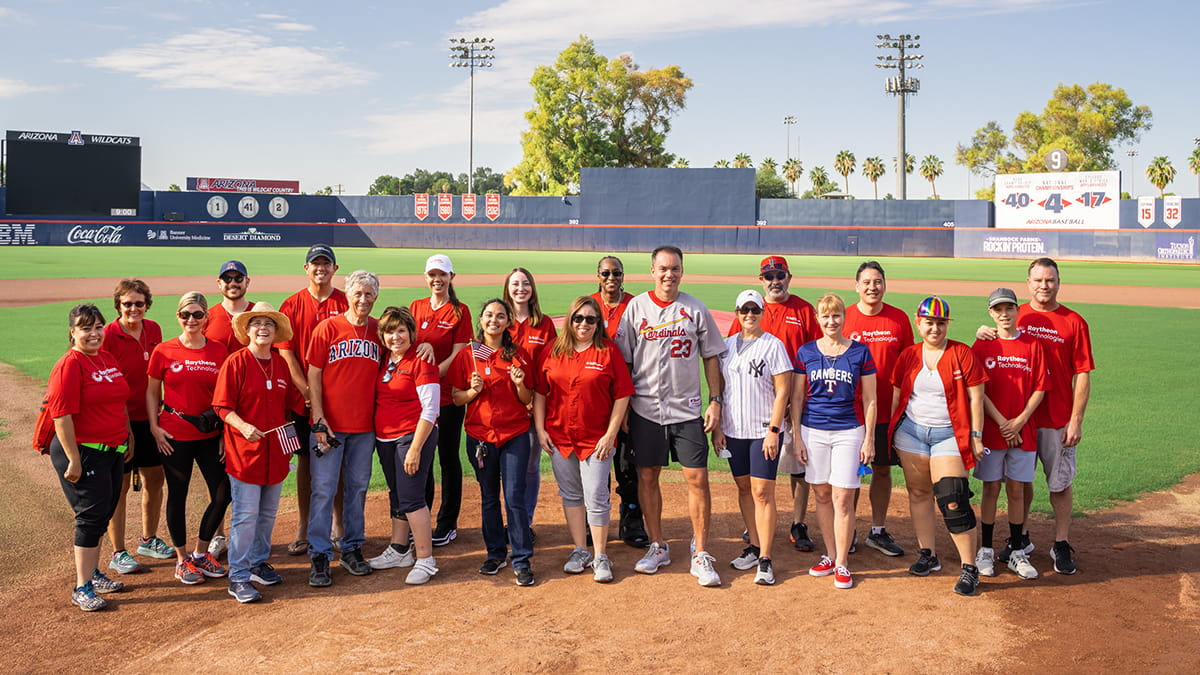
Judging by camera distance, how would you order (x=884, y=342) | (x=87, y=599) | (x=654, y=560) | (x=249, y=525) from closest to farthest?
(x=87, y=599)
(x=249, y=525)
(x=654, y=560)
(x=884, y=342)

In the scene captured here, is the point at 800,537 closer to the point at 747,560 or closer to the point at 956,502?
the point at 747,560

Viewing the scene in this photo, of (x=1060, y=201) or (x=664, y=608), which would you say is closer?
(x=664, y=608)

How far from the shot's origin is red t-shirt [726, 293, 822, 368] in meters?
6.26

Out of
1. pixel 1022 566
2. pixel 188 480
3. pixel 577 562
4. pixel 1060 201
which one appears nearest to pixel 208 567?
pixel 188 480

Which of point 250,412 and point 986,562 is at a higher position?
point 250,412

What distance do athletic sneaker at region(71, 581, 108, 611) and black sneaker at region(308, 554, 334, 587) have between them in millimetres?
1135

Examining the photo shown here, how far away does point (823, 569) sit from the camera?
5754 millimetres

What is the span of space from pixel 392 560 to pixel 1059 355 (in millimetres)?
4546

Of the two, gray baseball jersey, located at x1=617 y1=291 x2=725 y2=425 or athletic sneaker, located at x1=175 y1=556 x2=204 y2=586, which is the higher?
gray baseball jersey, located at x1=617 y1=291 x2=725 y2=425

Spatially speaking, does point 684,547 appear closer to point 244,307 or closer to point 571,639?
point 571,639

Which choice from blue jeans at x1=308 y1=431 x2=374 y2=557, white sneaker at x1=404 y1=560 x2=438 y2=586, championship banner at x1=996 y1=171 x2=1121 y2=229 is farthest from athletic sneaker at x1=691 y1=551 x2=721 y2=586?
championship banner at x1=996 y1=171 x2=1121 y2=229

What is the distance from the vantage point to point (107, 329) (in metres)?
5.70

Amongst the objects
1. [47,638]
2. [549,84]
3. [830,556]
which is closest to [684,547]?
[830,556]

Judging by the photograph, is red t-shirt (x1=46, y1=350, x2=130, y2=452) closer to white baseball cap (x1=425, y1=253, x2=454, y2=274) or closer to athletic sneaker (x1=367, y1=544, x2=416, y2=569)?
athletic sneaker (x1=367, y1=544, x2=416, y2=569)
